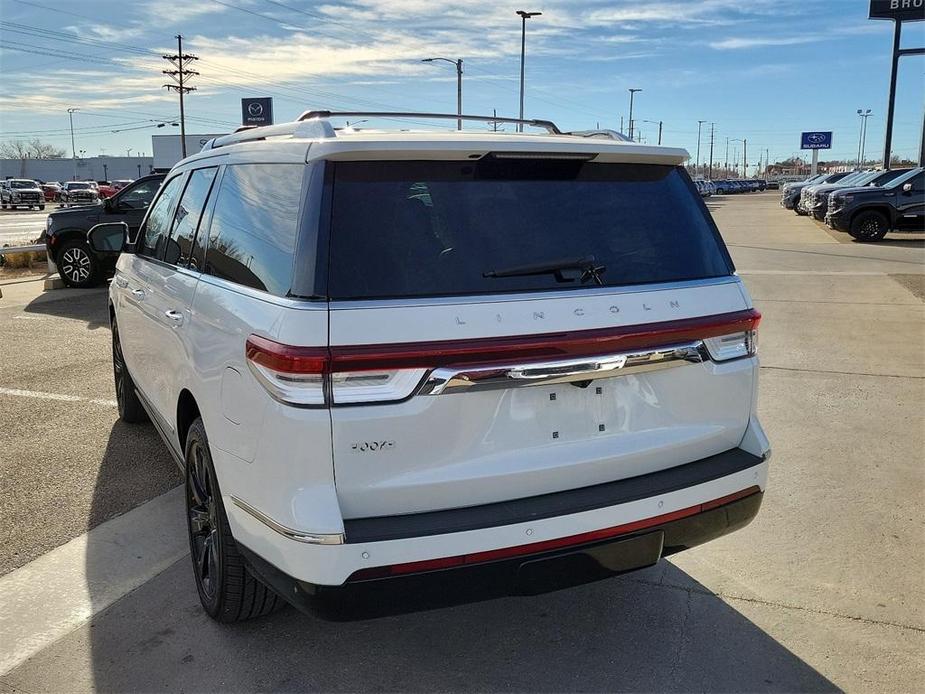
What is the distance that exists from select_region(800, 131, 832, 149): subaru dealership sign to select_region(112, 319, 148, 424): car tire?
96.1 m

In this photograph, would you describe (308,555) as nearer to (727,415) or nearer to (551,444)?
(551,444)

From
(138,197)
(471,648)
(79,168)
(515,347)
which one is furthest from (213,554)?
(79,168)

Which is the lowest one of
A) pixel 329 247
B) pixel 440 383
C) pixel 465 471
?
pixel 465 471

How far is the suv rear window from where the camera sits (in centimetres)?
249

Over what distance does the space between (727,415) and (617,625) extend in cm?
97

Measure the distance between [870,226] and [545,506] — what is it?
69.7ft

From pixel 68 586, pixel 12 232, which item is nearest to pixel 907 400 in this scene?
pixel 68 586

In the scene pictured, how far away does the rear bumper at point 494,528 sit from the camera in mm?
2367

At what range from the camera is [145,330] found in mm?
4297

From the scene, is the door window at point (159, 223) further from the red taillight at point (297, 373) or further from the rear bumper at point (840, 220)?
the rear bumper at point (840, 220)

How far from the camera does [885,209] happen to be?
20.8 meters

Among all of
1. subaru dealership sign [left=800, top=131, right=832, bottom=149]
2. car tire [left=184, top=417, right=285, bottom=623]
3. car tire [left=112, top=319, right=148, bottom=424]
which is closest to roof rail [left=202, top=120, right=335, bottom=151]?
car tire [left=184, top=417, right=285, bottom=623]

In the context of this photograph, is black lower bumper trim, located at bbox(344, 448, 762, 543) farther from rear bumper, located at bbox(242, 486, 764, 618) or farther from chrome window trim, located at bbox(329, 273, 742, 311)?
chrome window trim, located at bbox(329, 273, 742, 311)

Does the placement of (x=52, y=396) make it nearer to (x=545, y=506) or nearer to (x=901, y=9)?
(x=545, y=506)
